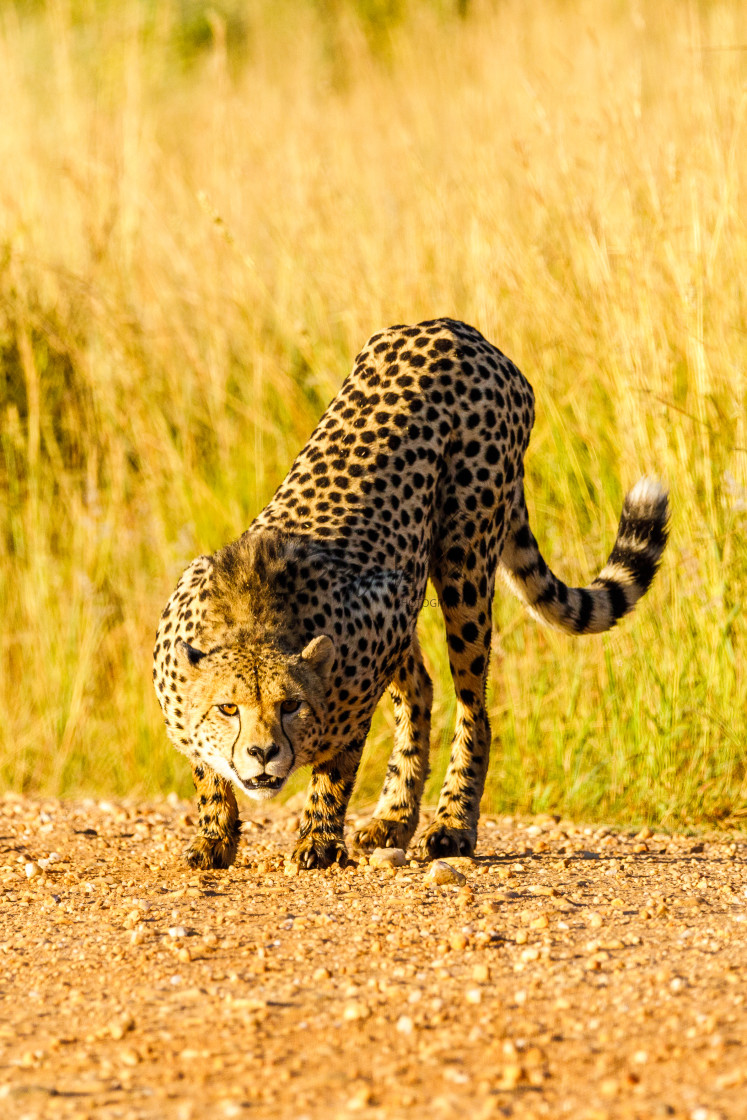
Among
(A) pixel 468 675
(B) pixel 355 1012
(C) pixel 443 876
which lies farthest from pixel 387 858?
(B) pixel 355 1012

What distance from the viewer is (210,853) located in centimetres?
374

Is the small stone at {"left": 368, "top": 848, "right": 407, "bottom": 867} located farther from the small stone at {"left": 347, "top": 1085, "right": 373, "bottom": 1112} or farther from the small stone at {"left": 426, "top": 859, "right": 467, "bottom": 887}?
the small stone at {"left": 347, "top": 1085, "right": 373, "bottom": 1112}

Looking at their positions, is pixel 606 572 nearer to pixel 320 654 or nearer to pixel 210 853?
pixel 320 654

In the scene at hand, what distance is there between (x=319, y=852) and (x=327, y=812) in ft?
0.32

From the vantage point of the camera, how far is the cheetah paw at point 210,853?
3738 mm

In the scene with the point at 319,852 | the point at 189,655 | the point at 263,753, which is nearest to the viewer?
the point at 263,753

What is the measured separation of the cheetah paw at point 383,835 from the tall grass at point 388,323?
0.65 metres

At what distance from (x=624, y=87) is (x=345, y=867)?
3.88m

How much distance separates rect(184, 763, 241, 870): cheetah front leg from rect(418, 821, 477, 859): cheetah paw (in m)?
0.51

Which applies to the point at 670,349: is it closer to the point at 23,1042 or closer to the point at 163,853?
the point at 163,853

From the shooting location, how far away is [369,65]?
9891mm

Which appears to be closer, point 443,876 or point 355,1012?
point 355,1012

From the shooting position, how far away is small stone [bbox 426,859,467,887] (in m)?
3.43

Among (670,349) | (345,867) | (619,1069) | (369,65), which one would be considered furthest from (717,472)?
(369,65)
